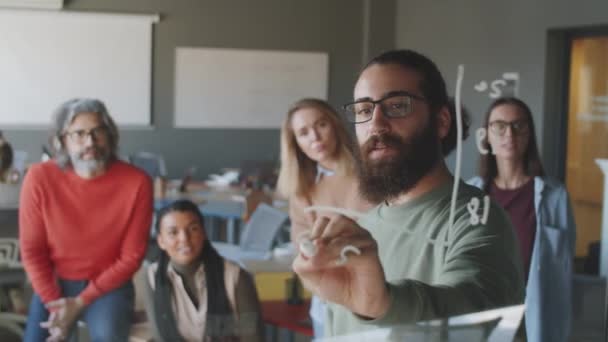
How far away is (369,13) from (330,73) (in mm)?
792

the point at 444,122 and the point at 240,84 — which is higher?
the point at 240,84

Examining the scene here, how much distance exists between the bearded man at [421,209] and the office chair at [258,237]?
3.17 metres

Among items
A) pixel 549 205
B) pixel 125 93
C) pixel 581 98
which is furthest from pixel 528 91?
pixel 549 205

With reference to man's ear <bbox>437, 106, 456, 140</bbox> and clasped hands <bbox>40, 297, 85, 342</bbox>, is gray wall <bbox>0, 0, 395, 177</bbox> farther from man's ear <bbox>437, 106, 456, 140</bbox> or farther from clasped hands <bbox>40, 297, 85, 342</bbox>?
man's ear <bbox>437, 106, 456, 140</bbox>

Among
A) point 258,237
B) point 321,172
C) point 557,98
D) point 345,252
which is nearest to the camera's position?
point 345,252

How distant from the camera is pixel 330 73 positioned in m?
9.45

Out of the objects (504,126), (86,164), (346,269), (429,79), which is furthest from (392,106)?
(86,164)

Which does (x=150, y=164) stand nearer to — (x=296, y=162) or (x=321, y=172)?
(x=296, y=162)

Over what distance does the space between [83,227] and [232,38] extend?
649 centimetres

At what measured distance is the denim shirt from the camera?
110 centimetres

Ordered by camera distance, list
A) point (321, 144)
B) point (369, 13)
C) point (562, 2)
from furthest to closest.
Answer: point (369, 13) → point (562, 2) → point (321, 144)

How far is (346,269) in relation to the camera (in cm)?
63

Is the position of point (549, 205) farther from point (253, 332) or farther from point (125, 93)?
point (125, 93)

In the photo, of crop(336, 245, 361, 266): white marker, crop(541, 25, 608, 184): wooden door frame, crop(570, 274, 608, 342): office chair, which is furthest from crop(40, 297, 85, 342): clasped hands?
crop(541, 25, 608, 184): wooden door frame
